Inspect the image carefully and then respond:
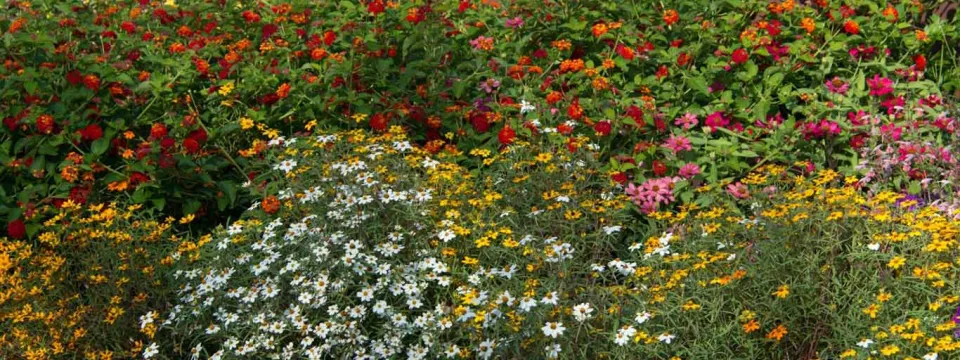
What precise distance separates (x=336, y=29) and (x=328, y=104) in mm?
588

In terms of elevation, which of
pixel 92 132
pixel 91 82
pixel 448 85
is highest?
pixel 91 82

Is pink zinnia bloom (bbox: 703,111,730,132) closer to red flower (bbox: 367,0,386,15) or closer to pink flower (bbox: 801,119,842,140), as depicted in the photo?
pink flower (bbox: 801,119,842,140)

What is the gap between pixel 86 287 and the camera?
349 centimetres

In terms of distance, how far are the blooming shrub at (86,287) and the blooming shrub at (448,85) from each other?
1.09 feet

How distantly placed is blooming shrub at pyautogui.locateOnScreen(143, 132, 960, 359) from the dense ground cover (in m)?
0.01

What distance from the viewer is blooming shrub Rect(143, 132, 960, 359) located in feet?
9.58

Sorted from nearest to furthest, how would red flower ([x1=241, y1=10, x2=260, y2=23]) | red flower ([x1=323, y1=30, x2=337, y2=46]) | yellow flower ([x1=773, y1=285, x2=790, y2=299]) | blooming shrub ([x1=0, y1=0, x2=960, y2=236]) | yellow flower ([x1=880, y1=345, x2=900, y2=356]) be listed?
1. yellow flower ([x1=880, y1=345, x2=900, y2=356])
2. yellow flower ([x1=773, y1=285, x2=790, y2=299])
3. blooming shrub ([x1=0, y1=0, x2=960, y2=236])
4. red flower ([x1=323, y1=30, x2=337, y2=46])
5. red flower ([x1=241, y1=10, x2=260, y2=23])

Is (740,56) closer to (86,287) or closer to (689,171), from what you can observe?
(689,171)

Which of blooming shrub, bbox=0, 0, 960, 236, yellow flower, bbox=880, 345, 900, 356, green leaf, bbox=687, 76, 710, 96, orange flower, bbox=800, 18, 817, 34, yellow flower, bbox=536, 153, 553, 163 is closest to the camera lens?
yellow flower, bbox=880, 345, 900, 356

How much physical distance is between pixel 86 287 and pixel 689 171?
2138mm

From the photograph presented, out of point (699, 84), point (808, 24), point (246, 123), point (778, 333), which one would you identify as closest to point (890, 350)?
point (778, 333)

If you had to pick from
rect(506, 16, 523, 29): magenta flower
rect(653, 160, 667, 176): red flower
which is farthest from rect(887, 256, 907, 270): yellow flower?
rect(506, 16, 523, 29): magenta flower

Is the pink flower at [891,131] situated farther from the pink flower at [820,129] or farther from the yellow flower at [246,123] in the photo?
the yellow flower at [246,123]

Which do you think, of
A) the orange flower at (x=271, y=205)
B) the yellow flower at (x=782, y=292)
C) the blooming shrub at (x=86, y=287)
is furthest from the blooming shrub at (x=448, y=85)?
the yellow flower at (x=782, y=292)
